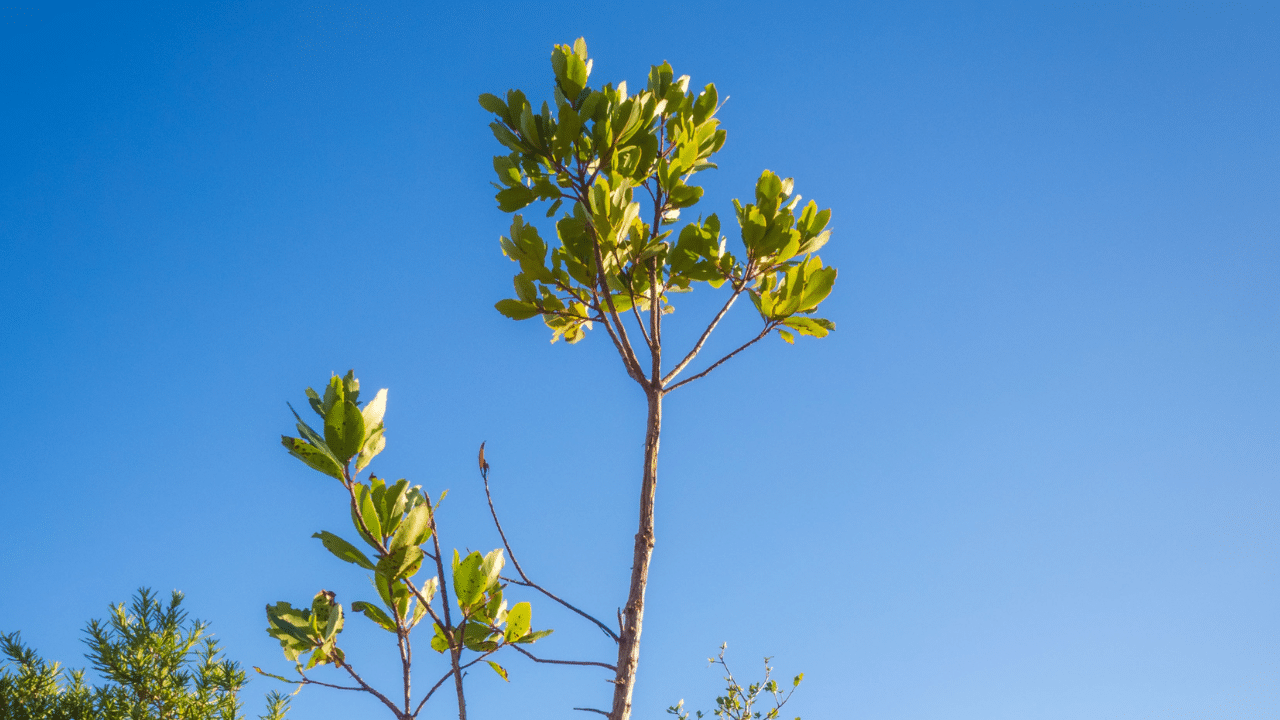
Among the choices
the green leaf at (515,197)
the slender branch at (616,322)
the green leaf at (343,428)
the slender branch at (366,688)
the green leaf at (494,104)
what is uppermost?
the green leaf at (494,104)

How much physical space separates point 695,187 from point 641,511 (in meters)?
1.05

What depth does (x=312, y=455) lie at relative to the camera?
1207 mm

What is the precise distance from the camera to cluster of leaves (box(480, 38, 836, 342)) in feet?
6.34

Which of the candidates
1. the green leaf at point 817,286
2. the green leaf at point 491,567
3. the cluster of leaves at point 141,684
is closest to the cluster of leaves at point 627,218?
the green leaf at point 817,286

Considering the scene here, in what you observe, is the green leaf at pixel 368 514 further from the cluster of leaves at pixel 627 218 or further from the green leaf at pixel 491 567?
the cluster of leaves at pixel 627 218

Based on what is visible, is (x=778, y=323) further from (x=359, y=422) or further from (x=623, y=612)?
(x=359, y=422)

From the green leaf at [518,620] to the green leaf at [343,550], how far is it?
36 centimetres

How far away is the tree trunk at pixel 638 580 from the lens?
61.0 inches

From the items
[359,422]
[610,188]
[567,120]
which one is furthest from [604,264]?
[359,422]

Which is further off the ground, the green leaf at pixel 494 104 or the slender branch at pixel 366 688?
the green leaf at pixel 494 104

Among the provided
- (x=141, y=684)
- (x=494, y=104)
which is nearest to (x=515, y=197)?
(x=494, y=104)

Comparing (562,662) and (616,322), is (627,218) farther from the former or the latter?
(562,662)

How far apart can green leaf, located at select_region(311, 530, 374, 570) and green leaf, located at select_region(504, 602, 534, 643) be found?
36cm

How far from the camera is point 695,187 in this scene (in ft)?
7.06
